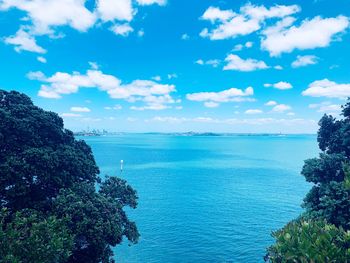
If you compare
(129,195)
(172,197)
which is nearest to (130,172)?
(172,197)

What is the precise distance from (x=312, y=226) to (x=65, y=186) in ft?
73.6

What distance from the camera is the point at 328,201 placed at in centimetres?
2617

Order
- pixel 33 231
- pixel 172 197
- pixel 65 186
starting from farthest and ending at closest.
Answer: pixel 172 197 < pixel 65 186 < pixel 33 231

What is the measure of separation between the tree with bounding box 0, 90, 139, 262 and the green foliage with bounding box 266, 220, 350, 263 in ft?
46.0

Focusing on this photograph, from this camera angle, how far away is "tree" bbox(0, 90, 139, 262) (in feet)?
78.8

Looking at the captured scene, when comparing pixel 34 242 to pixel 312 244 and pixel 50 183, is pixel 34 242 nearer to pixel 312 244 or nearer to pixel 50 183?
pixel 50 183

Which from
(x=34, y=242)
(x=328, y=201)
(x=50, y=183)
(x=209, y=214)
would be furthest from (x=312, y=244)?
(x=209, y=214)

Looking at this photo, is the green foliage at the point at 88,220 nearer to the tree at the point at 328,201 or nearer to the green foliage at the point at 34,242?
the green foliage at the point at 34,242

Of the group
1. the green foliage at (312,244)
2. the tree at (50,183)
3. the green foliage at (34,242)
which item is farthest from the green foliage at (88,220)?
the green foliage at (312,244)

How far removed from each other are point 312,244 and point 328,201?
767 centimetres

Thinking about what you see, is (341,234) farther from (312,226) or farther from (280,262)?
(280,262)

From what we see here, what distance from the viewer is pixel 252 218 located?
61250mm

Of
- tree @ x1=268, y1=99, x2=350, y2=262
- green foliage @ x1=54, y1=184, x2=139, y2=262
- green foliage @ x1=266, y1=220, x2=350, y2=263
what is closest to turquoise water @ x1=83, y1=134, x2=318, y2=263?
tree @ x1=268, y1=99, x2=350, y2=262

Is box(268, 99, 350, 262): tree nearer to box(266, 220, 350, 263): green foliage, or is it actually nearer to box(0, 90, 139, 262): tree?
box(266, 220, 350, 263): green foliage
